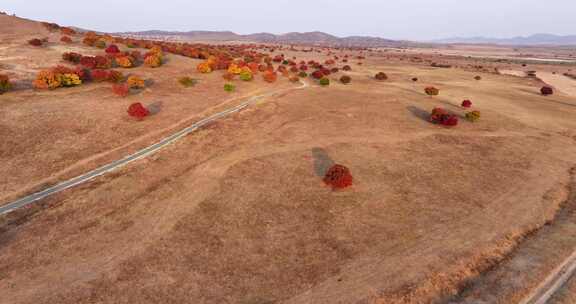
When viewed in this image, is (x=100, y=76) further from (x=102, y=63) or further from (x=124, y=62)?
(x=124, y=62)

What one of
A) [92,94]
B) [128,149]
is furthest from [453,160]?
[92,94]

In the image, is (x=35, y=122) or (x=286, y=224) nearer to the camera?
(x=286, y=224)

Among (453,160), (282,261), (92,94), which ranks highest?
(92,94)

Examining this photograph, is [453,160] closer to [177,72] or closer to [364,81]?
[364,81]

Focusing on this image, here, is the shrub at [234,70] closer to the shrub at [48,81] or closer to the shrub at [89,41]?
the shrub at [48,81]

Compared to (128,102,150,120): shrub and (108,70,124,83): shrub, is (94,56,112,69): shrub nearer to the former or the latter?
(108,70,124,83): shrub
